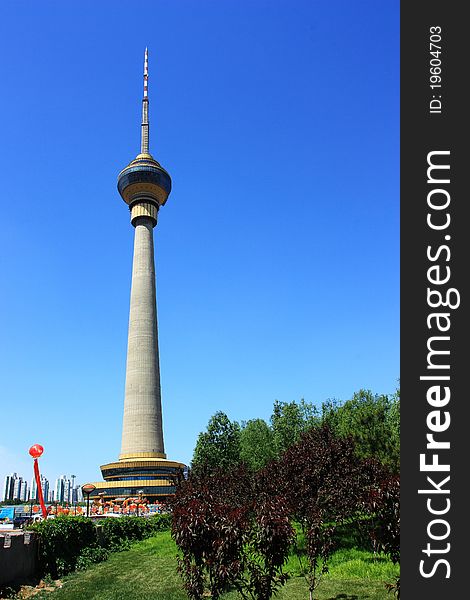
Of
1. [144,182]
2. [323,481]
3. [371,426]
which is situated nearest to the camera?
[323,481]

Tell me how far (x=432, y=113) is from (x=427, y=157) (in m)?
0.47

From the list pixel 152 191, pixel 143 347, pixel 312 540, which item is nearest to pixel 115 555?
pixel 312 540

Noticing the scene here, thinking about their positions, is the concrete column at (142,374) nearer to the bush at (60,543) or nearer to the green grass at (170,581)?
the bush at (60,543)

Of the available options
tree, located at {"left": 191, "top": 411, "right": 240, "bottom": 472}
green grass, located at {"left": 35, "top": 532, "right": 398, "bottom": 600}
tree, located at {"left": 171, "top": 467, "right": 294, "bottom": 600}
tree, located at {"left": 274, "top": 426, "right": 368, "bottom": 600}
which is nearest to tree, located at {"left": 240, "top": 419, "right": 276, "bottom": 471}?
tree, located at {"left": 191, "top": 411, "right": 240, "bottom": 472}

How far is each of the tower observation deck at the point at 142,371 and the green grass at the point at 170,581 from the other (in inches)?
1766

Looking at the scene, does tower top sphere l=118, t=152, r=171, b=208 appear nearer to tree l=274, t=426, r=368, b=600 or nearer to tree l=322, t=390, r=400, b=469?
tree l=322, t=390, r=400, b=469

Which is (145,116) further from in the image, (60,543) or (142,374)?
(60,543)

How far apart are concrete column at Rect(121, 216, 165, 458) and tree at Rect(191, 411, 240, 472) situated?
18590 mm

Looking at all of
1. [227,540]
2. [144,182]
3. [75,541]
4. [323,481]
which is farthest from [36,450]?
[144,182]

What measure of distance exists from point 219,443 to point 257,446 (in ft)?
13.7

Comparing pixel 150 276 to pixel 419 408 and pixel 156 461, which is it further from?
pixel 419 408

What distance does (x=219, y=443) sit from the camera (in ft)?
181

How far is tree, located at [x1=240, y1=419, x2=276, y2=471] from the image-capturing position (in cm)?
5341

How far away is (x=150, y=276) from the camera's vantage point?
80625 mm
